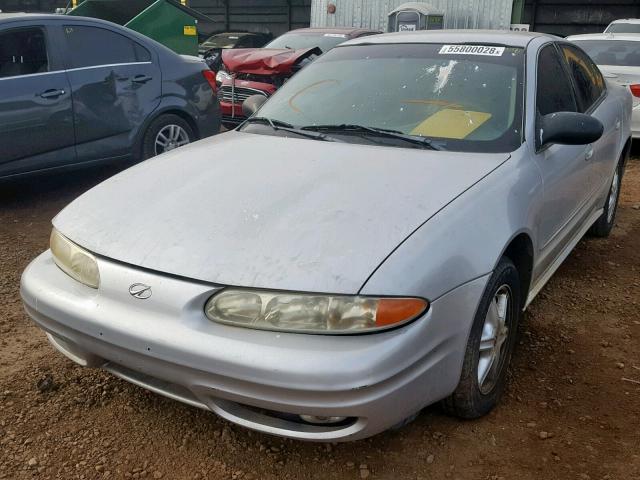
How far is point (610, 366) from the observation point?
299cm

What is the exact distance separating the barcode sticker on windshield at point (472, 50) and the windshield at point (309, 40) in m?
5.78

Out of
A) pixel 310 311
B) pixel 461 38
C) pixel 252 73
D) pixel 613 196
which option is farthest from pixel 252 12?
pixel 310 311

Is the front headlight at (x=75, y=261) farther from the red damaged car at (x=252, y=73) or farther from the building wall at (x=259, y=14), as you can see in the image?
the building wall at (x=259, y=14)

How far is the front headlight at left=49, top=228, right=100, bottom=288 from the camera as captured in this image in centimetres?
225

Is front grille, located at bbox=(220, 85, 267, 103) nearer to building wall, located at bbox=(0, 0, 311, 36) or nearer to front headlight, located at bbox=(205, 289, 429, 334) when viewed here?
front headlight, located at bbox=(205, 289, 429, 334)

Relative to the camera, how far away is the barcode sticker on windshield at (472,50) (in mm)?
3230

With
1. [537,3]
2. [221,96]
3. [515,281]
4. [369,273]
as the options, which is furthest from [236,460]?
[537,3]

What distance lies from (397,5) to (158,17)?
787 cm

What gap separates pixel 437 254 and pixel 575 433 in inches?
39.6

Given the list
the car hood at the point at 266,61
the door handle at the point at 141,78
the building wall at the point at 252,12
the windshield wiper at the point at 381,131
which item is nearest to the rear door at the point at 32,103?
the door handle at the point at 141,78

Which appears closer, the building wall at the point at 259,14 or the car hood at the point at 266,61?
the car hood at the point at 266,61

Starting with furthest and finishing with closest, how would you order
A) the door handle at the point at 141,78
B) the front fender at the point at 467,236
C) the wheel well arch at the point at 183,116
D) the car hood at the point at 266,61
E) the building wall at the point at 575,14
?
the building wall at the point at 575,14 < the car hood at the point at 266,61 < the wheel well arch at the point at 183,116 < the door handle at the point at 141,78 < the front fender at the point at 467,236

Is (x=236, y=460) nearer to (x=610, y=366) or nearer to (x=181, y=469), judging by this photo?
(x=181, y=469)

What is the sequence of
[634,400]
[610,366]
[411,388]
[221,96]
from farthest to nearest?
[221,96] → [610,366] → [634,400] → [411,388]
